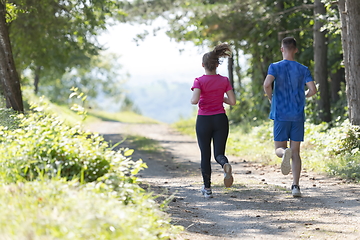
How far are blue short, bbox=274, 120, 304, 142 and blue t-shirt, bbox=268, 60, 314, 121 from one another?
8 centimetres

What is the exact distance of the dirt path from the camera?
498 centimetres

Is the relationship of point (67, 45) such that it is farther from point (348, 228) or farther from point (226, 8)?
point (348, 228)

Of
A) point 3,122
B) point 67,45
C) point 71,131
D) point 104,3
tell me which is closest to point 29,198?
point 71,131

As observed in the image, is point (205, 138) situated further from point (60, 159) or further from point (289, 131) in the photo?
point (60, 159)

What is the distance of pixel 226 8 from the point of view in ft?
55.9

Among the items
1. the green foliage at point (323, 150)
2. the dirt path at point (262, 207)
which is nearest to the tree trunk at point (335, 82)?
the green foliage at point (323, 150)

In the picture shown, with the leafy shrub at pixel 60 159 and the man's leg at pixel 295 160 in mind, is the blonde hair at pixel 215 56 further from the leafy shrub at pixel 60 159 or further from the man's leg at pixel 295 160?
the leafy shrub at pixel 60 159

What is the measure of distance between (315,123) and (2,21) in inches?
404

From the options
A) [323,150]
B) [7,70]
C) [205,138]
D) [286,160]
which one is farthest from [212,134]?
[7,70]

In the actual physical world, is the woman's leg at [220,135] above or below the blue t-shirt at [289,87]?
below

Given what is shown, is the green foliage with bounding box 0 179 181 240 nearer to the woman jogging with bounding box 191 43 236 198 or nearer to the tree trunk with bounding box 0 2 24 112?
the woman jogging with bounding box 191 43 236 198

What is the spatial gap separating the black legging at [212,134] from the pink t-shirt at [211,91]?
105 mm

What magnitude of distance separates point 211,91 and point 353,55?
16.5ft

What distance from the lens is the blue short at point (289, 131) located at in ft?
21.8
